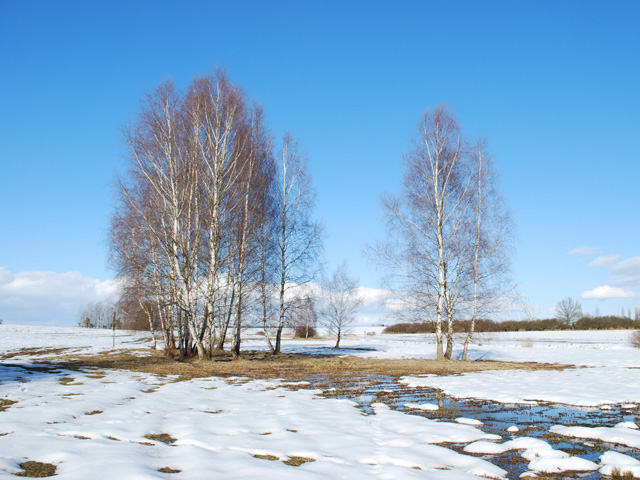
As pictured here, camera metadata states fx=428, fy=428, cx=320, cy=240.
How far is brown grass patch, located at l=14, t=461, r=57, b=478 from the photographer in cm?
402

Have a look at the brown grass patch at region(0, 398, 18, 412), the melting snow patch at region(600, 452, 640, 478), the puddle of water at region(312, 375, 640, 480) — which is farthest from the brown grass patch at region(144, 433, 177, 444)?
the melting snow patch at region(600, 452, 640, 478)

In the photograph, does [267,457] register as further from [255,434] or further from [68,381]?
[68,381]

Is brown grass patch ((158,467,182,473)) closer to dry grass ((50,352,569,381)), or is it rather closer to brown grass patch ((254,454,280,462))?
brown grass patch ((254,454,280,462))

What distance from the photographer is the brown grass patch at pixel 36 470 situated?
13.2 ft

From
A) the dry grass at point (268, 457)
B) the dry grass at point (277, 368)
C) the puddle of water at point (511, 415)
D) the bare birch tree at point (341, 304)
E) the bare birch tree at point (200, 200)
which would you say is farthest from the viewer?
the bare birch tree at point (341, 304)

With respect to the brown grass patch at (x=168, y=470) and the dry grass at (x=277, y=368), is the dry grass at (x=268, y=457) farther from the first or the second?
the dry grass at (x=277, y=368)

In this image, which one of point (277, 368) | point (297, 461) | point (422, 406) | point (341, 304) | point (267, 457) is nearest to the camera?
point (297, 461)

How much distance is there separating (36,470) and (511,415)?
690cm

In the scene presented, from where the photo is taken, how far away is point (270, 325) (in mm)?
20875

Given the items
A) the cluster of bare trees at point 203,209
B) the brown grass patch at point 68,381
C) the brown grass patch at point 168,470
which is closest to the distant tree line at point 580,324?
the cluster of bare trees at point 203,209

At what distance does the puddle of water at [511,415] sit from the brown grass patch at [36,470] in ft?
14.7

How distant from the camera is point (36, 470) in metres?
4.15

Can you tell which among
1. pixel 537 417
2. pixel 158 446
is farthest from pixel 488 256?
pixel 158 446

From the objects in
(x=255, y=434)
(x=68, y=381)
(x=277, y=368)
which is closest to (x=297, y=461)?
(x=255, y=434)
